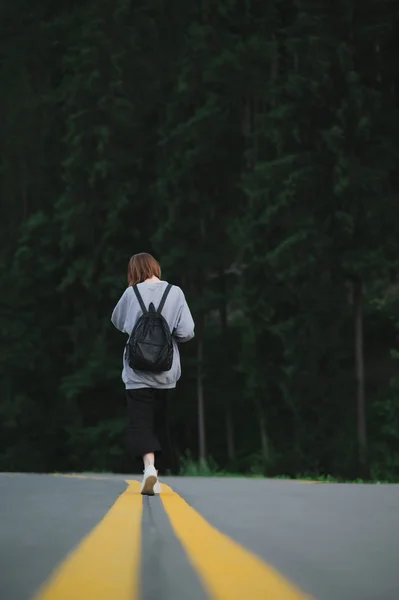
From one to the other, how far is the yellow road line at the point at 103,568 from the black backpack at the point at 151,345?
2.47m

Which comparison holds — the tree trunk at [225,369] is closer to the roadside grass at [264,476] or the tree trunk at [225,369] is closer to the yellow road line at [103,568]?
the roadside grass at [264,476]

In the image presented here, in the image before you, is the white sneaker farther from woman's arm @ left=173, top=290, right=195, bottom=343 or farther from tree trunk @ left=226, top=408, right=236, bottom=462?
tree trunk @ left=226, top=408, right=236, bottom=462

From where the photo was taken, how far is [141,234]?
40.7 metres

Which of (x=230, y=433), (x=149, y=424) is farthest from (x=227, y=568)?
(x=230, y=433)

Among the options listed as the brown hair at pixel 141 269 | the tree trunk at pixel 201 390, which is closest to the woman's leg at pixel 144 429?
the brown hair at pixel 141 269

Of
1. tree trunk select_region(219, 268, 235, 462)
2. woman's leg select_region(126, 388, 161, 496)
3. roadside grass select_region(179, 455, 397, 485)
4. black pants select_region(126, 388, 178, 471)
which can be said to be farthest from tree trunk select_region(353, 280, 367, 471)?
woman's leg select_region(126, 388, 161, 496)

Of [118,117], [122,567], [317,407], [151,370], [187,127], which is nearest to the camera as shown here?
[122,567]

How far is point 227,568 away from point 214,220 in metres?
34.5

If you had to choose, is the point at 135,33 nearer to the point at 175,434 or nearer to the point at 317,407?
the point at 175,434

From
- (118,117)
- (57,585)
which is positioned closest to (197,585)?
(57,585)

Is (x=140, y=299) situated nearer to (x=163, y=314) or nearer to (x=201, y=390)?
(x=163, y=314)

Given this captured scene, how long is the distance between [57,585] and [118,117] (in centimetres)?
3686

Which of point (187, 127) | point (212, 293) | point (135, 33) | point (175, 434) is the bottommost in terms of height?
point (175, 434)

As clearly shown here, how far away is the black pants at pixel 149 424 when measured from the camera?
869 cm
